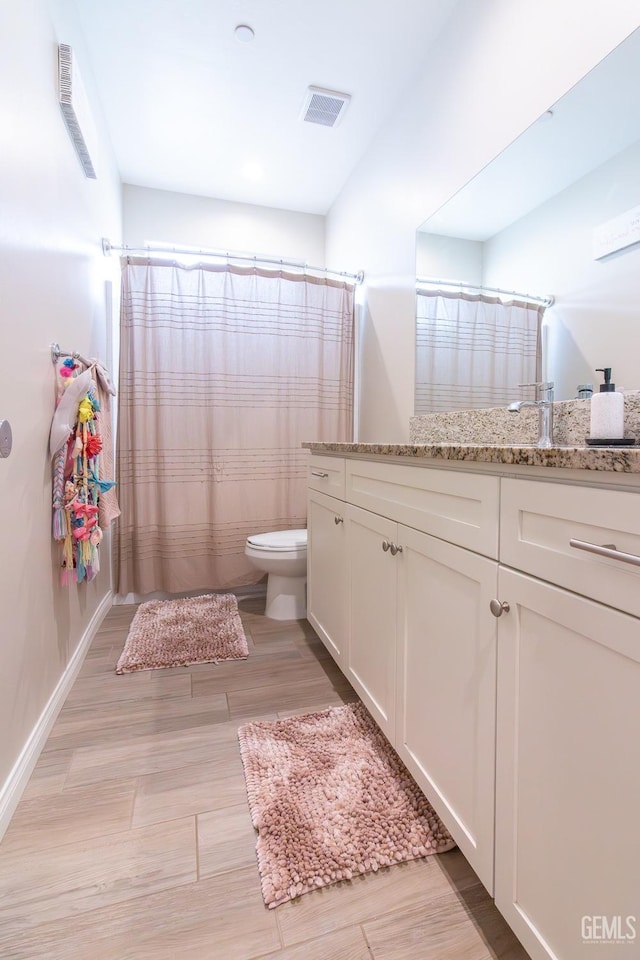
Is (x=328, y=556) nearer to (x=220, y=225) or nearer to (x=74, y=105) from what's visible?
(x=74, y=105)

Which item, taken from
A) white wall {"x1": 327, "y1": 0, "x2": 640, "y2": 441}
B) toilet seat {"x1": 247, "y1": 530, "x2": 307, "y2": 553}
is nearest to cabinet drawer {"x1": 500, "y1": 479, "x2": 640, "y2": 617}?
white wall {"x1": 327, "y1": 0, "x2": 640, "y2": 441}

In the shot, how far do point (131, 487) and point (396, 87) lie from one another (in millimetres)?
2331

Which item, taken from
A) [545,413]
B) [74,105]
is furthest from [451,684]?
[74,105]

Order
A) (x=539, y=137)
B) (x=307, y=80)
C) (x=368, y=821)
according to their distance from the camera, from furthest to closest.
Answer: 1. (x=307, y=80)
2. (x=539, y=137)
3. (x=368, y=821)

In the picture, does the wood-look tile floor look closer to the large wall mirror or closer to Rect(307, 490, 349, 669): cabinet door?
Rect(307, 490, 349, 669): cabinet door

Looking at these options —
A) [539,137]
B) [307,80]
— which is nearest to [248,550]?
[539,137]

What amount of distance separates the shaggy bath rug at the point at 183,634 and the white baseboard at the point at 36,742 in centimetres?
17

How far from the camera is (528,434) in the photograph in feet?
4.58

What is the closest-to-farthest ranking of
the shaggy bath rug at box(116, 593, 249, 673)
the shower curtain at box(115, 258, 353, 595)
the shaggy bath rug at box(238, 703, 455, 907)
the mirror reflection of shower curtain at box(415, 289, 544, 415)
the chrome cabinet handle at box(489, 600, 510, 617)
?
the chrome cabinet handle at box(489, 600, 510, 617) < the shaggy bath rug at box(238, 703, 455, 907) < the mirror reflection of shower curtain at box(415, 289, 544, 415) < the shaggy bath rug at box(116, 593, 249, 673) < the shower curtain at box(115, 258, 353, 595)

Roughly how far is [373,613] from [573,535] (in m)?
0.75

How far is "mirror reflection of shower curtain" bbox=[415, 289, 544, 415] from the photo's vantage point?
1428 millimetres

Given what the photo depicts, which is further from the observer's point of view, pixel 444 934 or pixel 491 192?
pixel 491 192

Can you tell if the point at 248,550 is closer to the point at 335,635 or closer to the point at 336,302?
the point at 335,635

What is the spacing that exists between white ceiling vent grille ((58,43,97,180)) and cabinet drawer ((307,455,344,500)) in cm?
149
